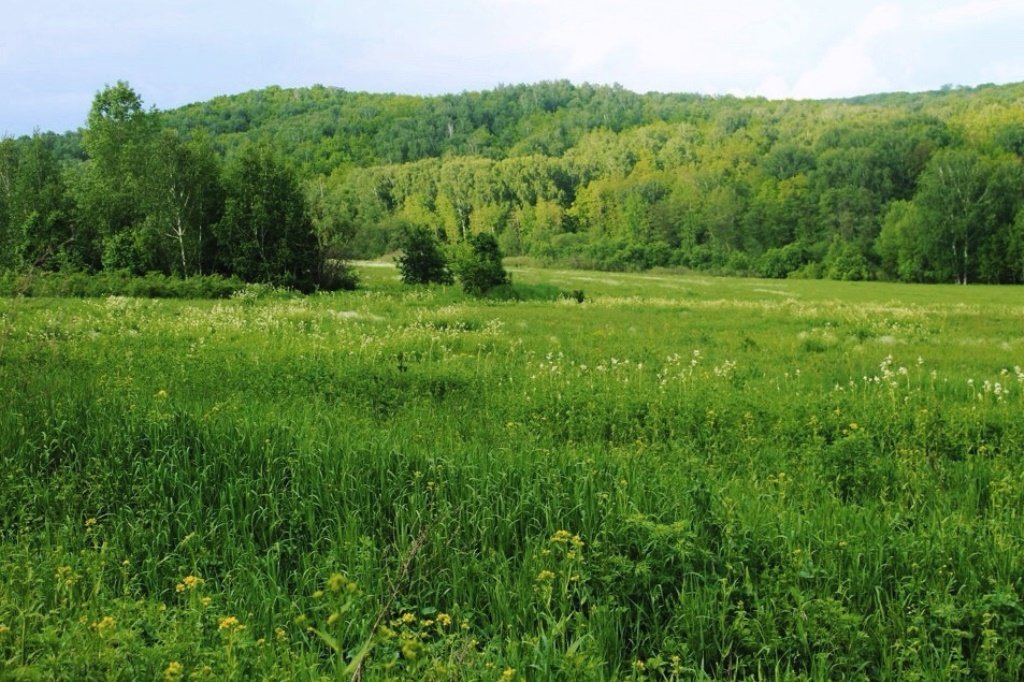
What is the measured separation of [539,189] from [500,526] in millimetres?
156924

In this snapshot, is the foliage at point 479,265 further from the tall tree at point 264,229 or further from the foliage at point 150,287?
the foliage at point 150,287

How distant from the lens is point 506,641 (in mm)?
4344

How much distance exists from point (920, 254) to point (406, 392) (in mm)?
103193

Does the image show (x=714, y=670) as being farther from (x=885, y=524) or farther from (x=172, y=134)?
(x=172, y=134)

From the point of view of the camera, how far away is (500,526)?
564cm

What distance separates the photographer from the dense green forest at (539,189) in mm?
43062

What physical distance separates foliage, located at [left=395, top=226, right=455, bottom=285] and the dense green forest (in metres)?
3.83

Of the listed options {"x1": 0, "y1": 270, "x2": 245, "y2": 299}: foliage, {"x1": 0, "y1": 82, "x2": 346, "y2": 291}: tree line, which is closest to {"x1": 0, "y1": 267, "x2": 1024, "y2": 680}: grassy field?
{"x1": 0, "y1": 270, "x2": 245, "y2": 299}: foliage

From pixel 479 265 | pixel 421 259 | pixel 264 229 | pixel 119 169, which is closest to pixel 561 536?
pixel 479 265

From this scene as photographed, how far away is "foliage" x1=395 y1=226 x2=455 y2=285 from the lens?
46.3 metres

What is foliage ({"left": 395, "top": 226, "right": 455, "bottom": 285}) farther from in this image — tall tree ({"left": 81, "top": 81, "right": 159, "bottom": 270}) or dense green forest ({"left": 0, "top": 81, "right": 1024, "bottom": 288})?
tall tree ({"left": 81, "top": 81, "right": 159, "bottom": 270})

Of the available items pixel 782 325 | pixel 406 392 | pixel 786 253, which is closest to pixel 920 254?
pixel 786 253

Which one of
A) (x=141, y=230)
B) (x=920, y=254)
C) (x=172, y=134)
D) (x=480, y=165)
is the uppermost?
(x=480, y=165)

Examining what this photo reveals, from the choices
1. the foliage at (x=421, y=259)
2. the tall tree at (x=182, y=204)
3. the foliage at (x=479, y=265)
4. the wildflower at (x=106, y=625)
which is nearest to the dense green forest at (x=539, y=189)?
the tall tree at (x=182, y=204)
